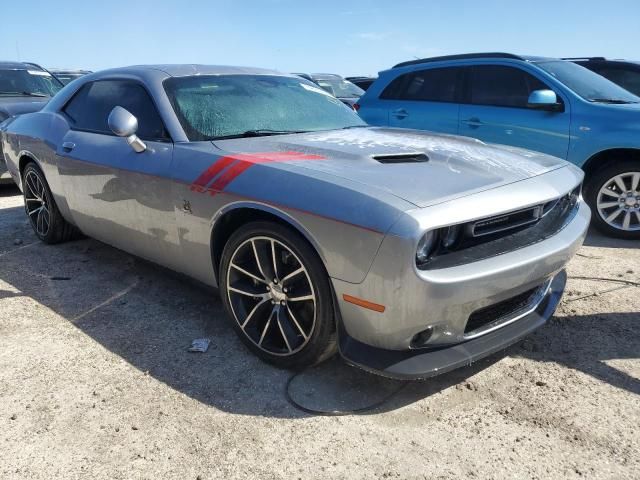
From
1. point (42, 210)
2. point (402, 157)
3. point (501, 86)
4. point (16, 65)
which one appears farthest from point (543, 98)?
point (16, 65)

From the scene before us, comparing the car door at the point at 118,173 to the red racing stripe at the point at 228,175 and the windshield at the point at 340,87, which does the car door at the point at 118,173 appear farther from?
the windshield at the point at 340,87

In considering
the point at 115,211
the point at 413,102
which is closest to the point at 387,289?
the point at 115,211

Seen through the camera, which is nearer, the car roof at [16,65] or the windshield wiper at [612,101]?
the windshield wiper at [612,101]

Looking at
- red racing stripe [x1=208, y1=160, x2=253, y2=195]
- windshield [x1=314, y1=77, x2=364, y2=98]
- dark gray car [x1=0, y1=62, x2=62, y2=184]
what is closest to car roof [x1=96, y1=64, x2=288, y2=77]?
red racing stripe [x1=208, y1=160, x2=253, y2=195]

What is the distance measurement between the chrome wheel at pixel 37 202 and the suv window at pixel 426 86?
3.92 meters

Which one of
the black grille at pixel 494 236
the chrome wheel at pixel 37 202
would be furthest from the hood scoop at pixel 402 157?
the chrome wheel at pixel 37 202

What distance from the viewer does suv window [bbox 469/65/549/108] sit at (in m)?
5.52

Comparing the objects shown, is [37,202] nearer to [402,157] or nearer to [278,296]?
[278,296]

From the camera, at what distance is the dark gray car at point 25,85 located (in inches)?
297

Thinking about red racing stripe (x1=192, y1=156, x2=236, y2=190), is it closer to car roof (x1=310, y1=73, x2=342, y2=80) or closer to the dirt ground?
the dirt ground

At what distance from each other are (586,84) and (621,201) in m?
1.27

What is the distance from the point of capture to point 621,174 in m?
5.01

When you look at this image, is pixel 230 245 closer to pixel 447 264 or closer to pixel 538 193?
pixel 447 264

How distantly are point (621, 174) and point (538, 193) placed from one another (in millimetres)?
2999
